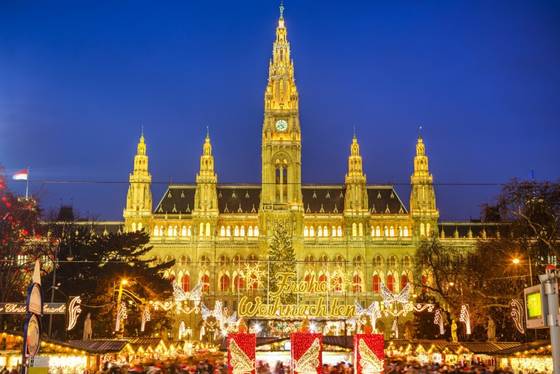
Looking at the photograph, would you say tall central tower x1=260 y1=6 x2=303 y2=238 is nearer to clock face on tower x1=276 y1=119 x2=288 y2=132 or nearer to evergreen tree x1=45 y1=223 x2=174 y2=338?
clock face on tower x1=276 y1=119 x2=288 y2=132

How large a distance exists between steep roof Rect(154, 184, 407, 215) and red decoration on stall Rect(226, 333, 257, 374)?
79824mm

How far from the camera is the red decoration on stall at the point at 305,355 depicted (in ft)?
70.4

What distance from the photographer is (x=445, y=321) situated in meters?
56.7

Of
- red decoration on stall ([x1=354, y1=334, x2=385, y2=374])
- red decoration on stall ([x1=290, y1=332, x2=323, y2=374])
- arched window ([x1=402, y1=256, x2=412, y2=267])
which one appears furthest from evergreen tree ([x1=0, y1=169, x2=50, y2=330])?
arched window ([x1=402, y1=256, x2=412, y2=267])

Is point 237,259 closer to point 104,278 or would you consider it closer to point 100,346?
point 104,278

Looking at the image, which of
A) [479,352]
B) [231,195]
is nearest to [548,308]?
[479,352]

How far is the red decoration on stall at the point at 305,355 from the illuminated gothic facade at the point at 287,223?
7204cm

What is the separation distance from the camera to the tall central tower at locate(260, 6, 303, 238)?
96.9 metres

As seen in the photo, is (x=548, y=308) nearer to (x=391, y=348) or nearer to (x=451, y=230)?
(x=391, y=348)

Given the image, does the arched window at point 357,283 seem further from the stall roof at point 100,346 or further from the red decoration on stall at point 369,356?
the red decoration on stall at point 369,356

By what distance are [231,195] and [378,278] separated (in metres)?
25.9

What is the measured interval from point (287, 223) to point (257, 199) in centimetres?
1120

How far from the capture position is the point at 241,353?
21891mm

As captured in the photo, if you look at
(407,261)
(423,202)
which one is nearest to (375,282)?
(407,261)
